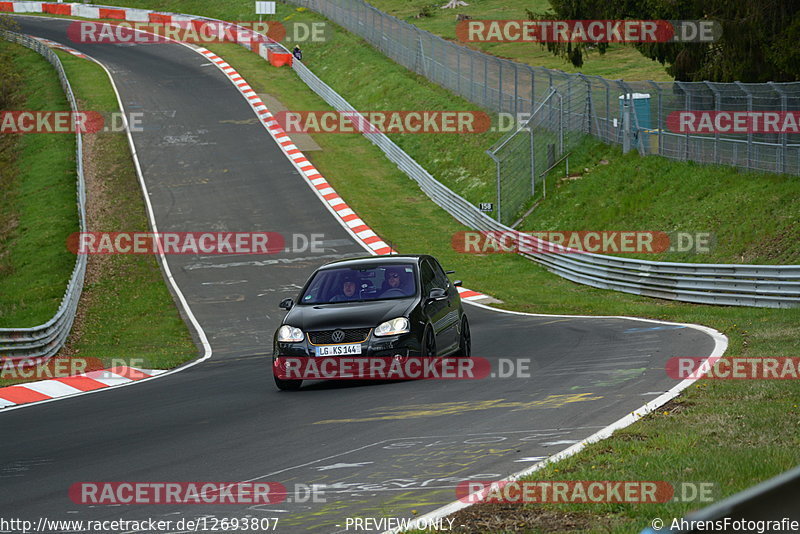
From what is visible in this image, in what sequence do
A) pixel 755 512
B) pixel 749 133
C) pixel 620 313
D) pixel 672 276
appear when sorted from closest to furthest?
pixel 755 512, pixel 620 313, pixel 672 276, pixel 749 133

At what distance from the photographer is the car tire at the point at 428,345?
12.8 meters

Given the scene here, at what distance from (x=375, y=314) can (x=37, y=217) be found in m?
26.8

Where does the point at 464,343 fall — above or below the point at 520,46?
below

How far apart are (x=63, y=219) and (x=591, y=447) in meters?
31.3

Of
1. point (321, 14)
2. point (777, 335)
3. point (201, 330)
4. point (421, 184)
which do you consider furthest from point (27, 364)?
point (321, 14)

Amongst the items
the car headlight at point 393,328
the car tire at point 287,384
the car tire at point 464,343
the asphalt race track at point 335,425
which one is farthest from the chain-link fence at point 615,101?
the car tire at point 287,384

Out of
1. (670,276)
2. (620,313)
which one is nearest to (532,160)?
(670,276)

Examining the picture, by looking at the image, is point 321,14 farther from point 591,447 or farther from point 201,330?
point 591,447

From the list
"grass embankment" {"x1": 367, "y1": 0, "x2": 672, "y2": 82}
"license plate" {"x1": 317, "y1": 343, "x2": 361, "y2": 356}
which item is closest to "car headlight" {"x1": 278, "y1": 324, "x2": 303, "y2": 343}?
"license plate" {"x1": 317, "y1": 343, "x2": 361, "y2": 356}

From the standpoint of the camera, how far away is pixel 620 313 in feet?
69.9

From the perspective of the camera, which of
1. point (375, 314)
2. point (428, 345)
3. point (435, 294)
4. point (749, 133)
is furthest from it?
point (749, 133)

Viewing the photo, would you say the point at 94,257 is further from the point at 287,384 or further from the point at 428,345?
the point at 428,345

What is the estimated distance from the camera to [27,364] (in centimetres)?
1892

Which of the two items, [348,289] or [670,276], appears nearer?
[348,289]
